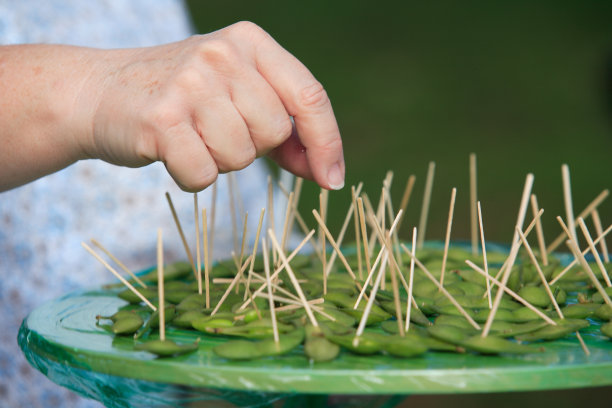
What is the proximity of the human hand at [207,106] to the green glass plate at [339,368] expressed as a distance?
16 cm

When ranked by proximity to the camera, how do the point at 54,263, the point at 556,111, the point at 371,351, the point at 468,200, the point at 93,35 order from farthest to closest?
1. the point at 556,111
2. the point at 468,200
3. the point at 93,35
4. the point at 54,263
5. the point at 371,351

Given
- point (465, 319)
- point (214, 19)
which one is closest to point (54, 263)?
point (465, 319)

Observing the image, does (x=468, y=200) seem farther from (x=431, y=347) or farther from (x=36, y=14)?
(x=431, y=347)

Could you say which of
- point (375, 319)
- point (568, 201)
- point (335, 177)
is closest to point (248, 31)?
point (335, 177)

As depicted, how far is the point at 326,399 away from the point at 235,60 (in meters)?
0.31

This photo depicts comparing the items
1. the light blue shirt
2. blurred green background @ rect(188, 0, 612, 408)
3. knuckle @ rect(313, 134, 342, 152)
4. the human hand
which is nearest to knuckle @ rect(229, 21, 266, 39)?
the human hand

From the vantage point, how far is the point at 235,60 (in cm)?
59

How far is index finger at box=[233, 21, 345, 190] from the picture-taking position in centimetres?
61

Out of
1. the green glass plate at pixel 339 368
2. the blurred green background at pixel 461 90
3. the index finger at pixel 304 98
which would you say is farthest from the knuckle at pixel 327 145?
the blurred green background at pixel 461 90

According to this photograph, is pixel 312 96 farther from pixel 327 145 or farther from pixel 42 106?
pixel 42 106

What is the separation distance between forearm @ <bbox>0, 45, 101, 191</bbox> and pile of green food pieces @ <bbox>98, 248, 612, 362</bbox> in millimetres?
164

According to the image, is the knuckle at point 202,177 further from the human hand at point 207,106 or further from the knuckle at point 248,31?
the knuckle at point 248,31

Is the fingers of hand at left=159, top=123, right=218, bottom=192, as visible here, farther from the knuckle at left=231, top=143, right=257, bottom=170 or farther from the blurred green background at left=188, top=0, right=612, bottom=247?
the blurred green background at left=188, top=0, right=612, bottom=247

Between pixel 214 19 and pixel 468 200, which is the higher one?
pixel 214 19
